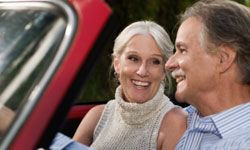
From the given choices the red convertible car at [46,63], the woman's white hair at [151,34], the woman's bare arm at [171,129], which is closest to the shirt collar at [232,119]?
the woman's bare arm at [171,129]

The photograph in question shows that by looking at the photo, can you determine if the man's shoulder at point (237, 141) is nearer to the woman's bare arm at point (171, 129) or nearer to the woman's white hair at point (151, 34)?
the woman's bare arm at point (171, 129)

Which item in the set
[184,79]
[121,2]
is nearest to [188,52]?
[184,79]

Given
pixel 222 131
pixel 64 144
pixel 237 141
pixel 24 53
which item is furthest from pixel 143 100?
pixel 24 53

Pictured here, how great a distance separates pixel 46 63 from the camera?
1.51 m

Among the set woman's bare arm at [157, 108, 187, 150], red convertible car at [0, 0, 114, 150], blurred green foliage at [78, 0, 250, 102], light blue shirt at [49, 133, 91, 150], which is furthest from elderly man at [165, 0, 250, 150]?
blurred green foliage at [78, 0, 250, 102]

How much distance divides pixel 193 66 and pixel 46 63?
1.00 meters

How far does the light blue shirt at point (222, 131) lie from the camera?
7.39ft

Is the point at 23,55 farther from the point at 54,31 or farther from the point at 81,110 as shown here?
the point at 81,110

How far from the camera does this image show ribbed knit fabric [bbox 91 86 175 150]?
2799 mm

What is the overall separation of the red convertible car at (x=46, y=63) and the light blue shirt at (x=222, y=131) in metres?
0.92

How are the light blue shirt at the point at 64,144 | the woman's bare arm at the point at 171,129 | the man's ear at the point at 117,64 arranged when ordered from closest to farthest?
the light blue shirt at the point at 64,144 → the woman's bare arm at the point at 171,129 → the man's ear at the point at 117,64

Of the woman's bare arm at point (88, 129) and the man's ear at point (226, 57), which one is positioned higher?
the man's ear at point (226, 57)

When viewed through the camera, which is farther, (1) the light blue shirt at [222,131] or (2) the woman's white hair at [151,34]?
(2) the woman's white hair at [151,34]

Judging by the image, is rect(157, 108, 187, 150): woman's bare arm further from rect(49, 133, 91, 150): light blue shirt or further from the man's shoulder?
rect(49, 133, 91, 150): light blue shirt
